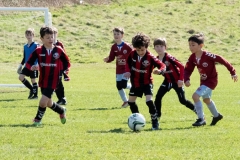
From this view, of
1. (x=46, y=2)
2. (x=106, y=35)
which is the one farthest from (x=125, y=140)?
(x=46, y=2)

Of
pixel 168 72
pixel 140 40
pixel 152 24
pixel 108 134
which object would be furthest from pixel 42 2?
pixel 108 134

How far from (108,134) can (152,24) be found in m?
28.7

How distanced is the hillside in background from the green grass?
16.7 metres

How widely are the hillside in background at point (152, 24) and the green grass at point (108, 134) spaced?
16.7 metres

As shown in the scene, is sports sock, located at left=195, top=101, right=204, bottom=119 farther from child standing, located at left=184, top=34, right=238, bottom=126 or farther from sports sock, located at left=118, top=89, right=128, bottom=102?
sports sock, located at left=118, top=89, right=128, bottom=102

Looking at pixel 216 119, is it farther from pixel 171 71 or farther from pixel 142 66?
pixel 142 66

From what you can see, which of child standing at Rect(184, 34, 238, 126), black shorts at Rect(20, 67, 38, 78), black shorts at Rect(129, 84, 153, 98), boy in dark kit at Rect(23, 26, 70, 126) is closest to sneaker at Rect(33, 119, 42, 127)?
boy in dark kit at Rect(23, 26, 70, 126)

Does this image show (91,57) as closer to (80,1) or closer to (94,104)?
(80,1)

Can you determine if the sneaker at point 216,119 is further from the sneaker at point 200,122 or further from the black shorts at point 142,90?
the black shorts at point 142,90

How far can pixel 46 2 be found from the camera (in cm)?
3831

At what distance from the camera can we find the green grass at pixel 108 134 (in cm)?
750

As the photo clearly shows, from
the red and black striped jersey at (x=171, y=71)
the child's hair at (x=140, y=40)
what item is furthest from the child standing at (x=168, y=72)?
the child's hair at (x=140, y=40)

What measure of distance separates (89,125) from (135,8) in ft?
100

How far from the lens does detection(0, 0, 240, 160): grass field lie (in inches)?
301
